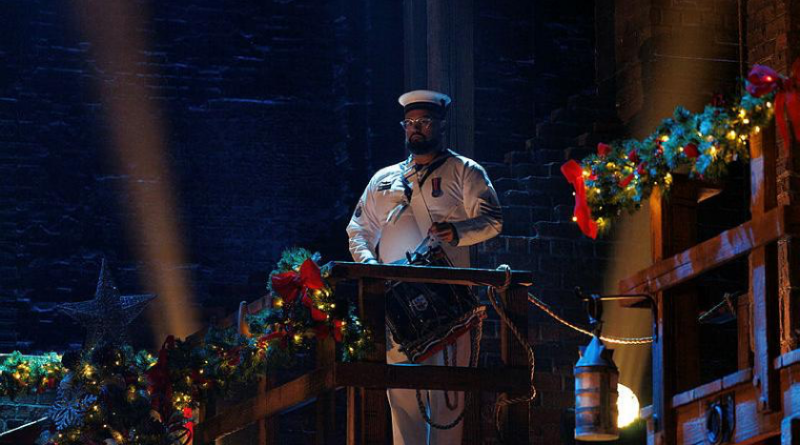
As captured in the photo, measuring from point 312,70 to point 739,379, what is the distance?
24.5 ft

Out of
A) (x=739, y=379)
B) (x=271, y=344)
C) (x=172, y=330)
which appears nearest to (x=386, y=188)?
(x=271, y=344)

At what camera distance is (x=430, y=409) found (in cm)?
766

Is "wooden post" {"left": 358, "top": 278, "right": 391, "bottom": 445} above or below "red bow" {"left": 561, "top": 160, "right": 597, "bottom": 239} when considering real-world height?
below

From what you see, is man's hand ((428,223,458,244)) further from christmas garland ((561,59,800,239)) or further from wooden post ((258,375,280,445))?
wooden post ((258,375,280,445))

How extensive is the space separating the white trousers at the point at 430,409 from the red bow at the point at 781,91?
2.23 m

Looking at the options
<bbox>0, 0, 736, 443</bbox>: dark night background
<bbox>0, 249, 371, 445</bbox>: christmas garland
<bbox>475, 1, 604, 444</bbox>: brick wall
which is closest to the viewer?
<bbox>0, 249, 371, 445</bbox>: christmas garland

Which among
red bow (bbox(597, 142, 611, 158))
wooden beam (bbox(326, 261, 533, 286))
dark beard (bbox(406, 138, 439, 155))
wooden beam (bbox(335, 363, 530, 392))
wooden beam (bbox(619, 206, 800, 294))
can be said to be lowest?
wooden beam (bbox(335, 363, 530, 392))

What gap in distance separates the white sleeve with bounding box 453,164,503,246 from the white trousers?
20.4 inches

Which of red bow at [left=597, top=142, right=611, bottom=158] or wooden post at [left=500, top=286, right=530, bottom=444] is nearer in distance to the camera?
red bow at [left=597, top=142, right=611, bottom=158]

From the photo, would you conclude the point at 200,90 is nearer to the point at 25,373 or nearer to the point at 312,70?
the point at 312,70

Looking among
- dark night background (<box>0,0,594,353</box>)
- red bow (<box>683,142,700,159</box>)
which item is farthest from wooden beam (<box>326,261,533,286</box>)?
dark night background (<box>0,0,594,353</box>)

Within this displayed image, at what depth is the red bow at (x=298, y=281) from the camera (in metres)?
7.52

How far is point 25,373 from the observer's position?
31.0ft

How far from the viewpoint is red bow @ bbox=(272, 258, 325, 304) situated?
7520 millimetres
